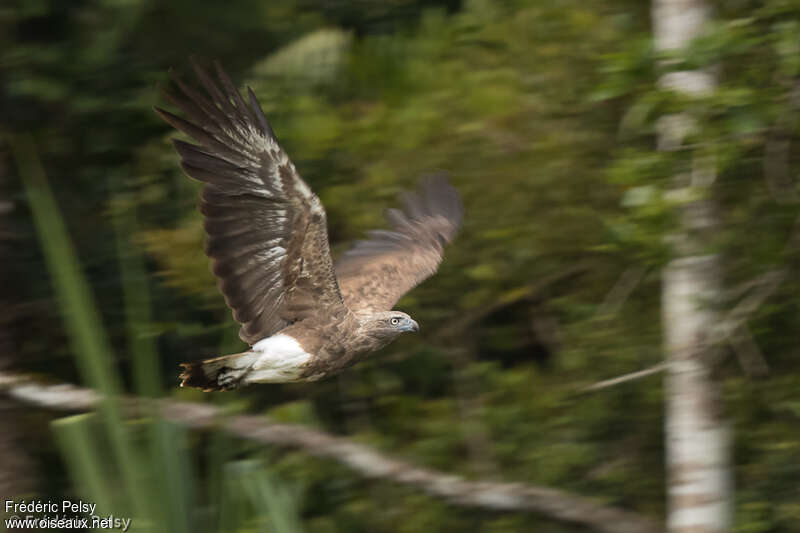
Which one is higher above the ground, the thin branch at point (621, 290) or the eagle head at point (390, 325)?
the eagle head at point (390, 325)

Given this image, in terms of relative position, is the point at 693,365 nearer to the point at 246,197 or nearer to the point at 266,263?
the point at 266,263

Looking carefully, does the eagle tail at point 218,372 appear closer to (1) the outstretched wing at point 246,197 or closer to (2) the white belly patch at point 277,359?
(2) the white belly patch at point 277,359

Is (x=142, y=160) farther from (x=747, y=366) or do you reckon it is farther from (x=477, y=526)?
(x=747, y=366)

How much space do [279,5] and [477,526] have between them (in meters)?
3.56

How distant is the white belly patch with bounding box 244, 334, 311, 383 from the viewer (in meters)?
5.05

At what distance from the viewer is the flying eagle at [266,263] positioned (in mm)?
4520

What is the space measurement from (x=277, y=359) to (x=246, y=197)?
822 mm

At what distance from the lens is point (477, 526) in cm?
656

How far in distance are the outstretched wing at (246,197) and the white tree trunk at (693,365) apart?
1.66m

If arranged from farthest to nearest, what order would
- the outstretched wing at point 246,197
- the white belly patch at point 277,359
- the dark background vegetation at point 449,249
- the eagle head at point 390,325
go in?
the dark background vegetation at point 449,249 → the eagle head at point 390,325 → the white belly patch at point 277,359 → the outstretched wing at point 246,197

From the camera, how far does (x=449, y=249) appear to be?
6660 mm

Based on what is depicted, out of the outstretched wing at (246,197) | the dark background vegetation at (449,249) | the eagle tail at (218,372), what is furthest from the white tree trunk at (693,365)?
the eagle tail at (218,372)

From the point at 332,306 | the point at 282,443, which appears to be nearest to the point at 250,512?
the point at 282,443

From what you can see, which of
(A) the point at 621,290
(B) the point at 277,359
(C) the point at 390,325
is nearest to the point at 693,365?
(A) the point at 621,290
